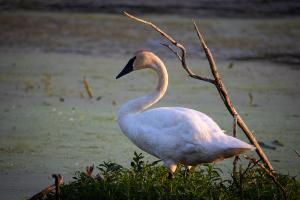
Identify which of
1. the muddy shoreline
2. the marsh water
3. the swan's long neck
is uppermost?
the muddy shoreline

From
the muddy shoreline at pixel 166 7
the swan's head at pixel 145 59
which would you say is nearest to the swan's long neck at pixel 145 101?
the swan's head at pixel 145 59

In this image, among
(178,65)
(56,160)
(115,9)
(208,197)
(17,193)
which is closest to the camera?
(208,197)

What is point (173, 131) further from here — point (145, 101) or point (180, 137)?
point (145, 101)

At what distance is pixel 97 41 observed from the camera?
33.7 feet

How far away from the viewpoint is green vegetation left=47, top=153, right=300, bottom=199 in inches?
168

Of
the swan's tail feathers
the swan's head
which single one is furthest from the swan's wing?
the swan's head

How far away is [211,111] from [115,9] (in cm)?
467

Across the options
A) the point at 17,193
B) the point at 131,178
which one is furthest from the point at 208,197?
the point at 17,193

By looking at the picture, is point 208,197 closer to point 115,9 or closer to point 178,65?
point 178,65

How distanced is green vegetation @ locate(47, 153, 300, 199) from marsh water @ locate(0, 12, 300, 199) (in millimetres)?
740

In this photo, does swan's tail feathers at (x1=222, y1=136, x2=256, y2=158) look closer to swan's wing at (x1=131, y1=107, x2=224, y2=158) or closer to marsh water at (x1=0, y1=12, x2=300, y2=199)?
swan's wing at (x1=131, y1=107, x2=224, y2=158)

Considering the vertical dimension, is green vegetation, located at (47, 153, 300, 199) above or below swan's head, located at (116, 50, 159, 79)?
below

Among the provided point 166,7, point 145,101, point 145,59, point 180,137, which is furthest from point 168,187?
point 166,7

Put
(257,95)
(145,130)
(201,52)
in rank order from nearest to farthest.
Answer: (145,130) < (257,95) < (201,52)
